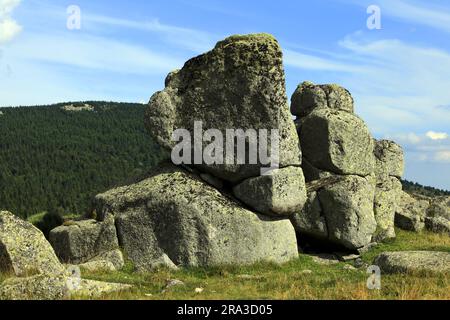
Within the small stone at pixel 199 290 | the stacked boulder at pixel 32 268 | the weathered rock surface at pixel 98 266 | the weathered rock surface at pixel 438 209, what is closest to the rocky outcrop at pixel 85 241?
the weathered rock surface at pixel 98 266

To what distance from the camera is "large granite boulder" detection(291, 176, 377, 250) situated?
33.8 m

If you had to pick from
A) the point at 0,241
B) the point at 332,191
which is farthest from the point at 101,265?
the point at 332,191

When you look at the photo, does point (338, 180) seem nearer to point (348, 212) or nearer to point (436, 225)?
point (348, 212)

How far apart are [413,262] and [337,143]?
14984 mm

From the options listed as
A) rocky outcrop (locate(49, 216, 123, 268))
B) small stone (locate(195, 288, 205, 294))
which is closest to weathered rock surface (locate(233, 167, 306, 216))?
rocky outcrop (locate(49, 216, 123, 268))

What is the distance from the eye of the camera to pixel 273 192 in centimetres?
2931

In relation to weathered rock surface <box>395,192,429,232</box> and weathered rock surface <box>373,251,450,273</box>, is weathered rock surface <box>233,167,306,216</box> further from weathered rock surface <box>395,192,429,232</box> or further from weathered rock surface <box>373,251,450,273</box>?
weathered rock surface <box>395,192,429,232</box>

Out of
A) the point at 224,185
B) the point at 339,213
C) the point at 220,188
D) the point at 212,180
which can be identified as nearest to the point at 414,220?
the point at 339,213

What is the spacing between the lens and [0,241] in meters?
19.8

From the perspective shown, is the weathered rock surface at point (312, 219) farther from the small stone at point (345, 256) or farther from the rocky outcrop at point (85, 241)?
the rocky outcrop at point (85, 241)

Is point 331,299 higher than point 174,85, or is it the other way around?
point 174,85

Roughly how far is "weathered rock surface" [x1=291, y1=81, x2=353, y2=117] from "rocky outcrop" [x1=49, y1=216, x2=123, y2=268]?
18.5 metres

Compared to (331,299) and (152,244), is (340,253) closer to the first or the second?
(152,244)
